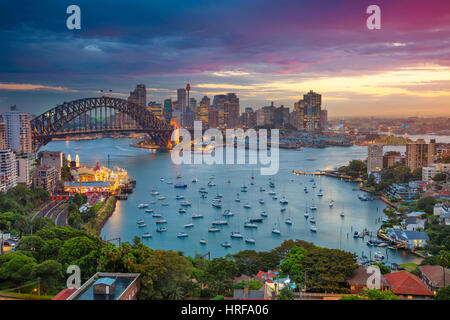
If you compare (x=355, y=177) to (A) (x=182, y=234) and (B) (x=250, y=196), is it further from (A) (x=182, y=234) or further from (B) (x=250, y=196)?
(A) (x=182, y=234)

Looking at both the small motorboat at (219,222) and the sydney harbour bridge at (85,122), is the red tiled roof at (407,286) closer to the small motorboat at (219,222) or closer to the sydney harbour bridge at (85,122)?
the small motorboat at (219,222)

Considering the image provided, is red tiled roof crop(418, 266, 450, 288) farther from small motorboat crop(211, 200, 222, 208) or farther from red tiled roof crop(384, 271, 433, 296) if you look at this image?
small motorboat crop(211, 200, 222, 208)

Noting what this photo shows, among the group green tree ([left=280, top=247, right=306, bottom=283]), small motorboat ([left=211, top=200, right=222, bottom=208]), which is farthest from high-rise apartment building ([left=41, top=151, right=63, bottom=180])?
green tree ([left=280, top=247, right=306, bottom=283])

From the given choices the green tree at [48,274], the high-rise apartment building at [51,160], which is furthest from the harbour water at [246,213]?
the green tree at [48,274]

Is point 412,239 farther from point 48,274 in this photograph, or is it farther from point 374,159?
point 374,159

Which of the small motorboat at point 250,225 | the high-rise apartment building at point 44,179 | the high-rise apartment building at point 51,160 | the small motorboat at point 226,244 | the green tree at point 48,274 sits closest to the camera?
the green tree at point 48,274

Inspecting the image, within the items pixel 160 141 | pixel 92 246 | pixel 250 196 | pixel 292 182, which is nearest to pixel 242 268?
pixel 92 246
